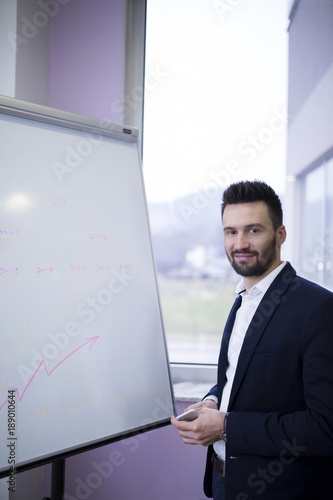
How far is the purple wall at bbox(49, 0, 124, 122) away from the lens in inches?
81.1

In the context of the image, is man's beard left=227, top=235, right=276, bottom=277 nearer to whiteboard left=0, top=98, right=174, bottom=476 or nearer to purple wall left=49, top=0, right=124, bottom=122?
whiteboard left=0, top=98, right=174, bottom=476

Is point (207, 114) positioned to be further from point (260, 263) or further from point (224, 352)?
point (224, 352)

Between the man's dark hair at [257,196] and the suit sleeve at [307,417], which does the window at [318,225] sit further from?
the suit sleeve at [307,417]

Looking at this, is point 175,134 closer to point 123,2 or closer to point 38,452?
point 123,2

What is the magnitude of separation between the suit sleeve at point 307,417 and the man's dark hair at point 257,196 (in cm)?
38

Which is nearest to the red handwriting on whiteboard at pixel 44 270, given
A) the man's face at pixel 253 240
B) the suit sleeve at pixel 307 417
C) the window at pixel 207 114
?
the man's face at pixel 253 240

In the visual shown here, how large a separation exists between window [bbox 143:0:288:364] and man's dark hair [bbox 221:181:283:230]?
0.72m

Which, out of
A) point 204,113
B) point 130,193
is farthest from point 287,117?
point 130,193

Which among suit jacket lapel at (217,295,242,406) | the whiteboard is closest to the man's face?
suit jacket lapel at (217,295,242,406)

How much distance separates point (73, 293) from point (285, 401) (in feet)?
2.60

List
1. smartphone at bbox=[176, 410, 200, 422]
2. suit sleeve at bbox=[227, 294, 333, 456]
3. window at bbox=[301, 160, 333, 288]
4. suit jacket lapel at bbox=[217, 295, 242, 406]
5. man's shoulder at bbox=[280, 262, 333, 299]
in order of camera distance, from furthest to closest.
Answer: window at bbox=[301, 160, 333, 288]
suit jacket lapel at bbox=[217, 295, 242, 406]
smartphone at bbox=[176, 410, 200, 422]
man's shoulder at bbox=[280, 262, 333, 299]
suit sleeve at bbox=[227, 294, 333, 456]

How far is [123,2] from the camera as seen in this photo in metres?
2.06

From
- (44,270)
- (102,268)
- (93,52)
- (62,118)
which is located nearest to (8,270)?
(44,270)

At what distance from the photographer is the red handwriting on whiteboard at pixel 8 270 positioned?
47.6 inches
